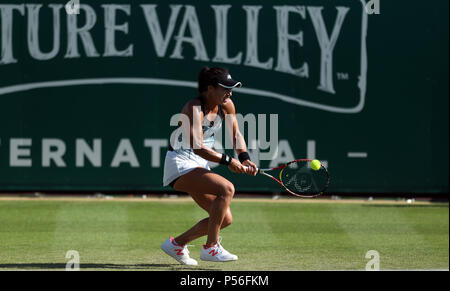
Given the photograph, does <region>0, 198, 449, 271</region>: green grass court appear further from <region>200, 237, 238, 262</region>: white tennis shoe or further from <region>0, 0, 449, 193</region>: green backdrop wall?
<region>0, 0, 449, 193</region>: green backdrop wall

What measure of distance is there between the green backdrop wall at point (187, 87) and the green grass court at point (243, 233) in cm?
56

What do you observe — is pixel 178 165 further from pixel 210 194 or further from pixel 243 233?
pixel 243 233

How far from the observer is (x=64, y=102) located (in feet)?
45.9

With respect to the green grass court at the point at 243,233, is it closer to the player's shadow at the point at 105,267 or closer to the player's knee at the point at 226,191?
the player's shadow at the point at 105,267

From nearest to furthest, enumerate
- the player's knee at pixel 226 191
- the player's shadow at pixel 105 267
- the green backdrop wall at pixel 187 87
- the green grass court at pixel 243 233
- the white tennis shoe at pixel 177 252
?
the player's knee at pixel 226 191 < the player's shadow at pixel 105 267 < the white tennis shoe at pixel 177 252 < the green grass court at pixel 243 233 < the green backdrop wall at pixel 187 87

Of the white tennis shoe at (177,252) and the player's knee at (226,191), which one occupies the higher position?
the player's knee at (226,191)

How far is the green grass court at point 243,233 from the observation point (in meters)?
8.28

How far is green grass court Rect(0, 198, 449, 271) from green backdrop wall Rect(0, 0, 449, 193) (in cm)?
56

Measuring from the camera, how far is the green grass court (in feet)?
27.2

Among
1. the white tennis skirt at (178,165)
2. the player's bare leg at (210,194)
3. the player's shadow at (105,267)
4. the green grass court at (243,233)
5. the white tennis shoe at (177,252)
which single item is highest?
the white tennis skirt at (178,165)

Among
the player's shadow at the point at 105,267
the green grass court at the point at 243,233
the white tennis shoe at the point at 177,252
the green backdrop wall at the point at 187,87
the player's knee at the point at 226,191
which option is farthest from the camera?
the green backdrop wall at the point at 187,87

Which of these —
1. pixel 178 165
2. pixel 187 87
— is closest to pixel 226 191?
pixel 178 165

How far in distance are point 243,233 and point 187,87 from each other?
12.8ft

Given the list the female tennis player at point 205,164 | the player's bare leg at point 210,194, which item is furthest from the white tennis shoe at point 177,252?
the player's bare leg at point 210,194
